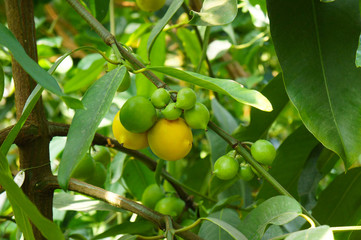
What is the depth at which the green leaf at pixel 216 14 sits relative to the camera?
1.99 feet

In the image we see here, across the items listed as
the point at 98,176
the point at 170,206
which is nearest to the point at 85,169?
the point at 98,176

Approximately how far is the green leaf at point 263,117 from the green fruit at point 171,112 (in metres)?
0.28

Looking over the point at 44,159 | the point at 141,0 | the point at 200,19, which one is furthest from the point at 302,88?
the point at 141,0

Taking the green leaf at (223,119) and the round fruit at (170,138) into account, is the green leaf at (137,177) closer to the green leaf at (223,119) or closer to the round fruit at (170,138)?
the green leaf at (223,119)

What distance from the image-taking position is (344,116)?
63 centimetres

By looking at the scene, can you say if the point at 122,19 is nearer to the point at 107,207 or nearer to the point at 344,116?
the point at 107,207

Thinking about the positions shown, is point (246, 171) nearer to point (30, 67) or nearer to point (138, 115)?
point (138, 115)

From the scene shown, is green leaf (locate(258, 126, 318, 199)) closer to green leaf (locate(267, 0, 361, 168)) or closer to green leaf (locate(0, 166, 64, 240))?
green leaf (locate(267, 0, 361, 168))

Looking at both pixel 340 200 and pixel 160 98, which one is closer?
pixel 160 98

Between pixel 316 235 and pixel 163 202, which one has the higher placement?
pixel 316 235

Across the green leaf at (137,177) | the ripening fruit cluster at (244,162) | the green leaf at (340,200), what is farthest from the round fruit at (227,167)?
the green leaf at (137,177)

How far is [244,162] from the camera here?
65cm

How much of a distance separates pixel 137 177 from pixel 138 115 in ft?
1.79

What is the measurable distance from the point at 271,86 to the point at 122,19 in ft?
3.23
